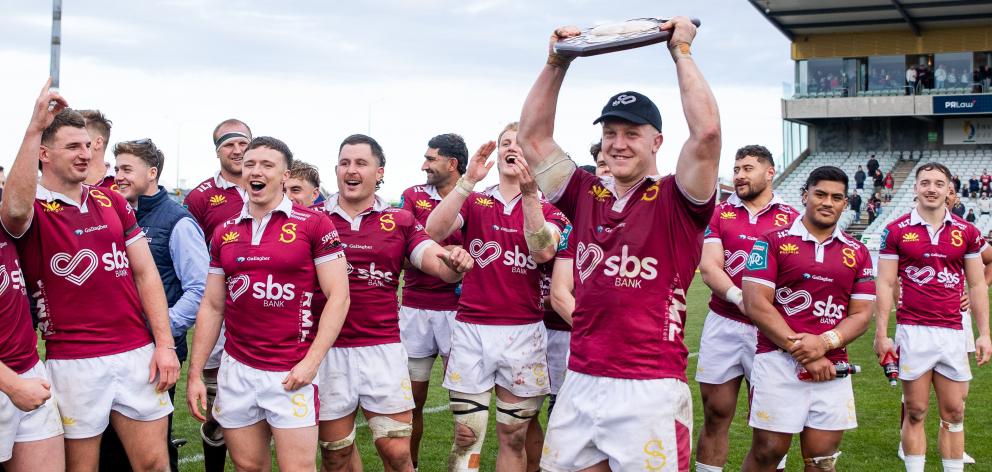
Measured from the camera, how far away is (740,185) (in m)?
7.16

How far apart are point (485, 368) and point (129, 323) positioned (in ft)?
7.68

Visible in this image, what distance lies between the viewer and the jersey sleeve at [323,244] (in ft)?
17.2

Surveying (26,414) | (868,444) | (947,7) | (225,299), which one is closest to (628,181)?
(225,299)

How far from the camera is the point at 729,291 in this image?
6633 millimetres

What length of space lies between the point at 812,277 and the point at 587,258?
6.76ft

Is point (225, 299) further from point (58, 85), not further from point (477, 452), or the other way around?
point (58, 85)

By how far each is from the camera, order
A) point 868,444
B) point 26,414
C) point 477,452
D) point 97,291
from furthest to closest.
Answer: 1. point 868,444
2. point 477,452
3. point 97,291
4. point 26,414

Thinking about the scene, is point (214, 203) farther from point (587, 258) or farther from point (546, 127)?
point (587, 258)

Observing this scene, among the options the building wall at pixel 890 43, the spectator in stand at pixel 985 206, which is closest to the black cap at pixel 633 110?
the spectator in stand at pixel 985 206

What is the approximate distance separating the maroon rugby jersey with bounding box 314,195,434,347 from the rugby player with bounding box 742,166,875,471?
2147 mm

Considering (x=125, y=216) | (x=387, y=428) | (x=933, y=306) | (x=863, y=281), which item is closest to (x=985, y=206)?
(x=933, y=306)

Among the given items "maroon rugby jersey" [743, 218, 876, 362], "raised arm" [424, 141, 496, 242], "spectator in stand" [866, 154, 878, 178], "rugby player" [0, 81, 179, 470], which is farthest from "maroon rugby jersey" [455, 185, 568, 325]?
"spectator in stand" [866, 154, 878, 178]

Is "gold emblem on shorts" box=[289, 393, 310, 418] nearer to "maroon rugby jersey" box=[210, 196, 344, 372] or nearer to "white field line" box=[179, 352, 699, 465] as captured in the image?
"maroon rugby jersey" box=[210, 196, 344, 372]

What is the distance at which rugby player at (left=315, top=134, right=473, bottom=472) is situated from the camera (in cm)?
568
